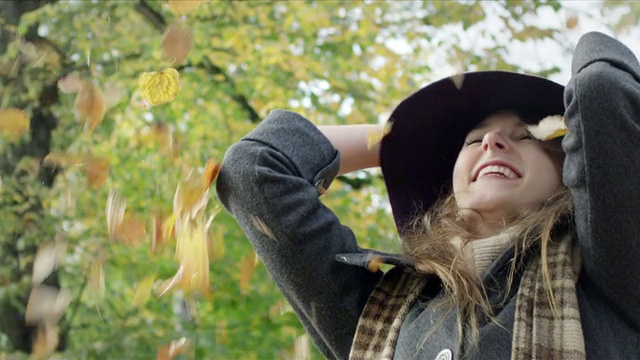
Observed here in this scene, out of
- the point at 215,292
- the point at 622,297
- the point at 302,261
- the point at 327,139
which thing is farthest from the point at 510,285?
the point at 215,292

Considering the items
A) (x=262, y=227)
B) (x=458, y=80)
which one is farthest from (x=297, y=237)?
(x=458, y=80)

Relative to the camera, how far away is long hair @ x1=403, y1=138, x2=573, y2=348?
1.74m

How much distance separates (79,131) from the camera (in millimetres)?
5273

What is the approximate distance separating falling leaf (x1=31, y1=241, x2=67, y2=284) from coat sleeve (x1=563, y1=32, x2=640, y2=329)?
3.13m

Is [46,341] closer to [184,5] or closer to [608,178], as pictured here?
[184,5]

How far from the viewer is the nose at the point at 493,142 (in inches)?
78.5

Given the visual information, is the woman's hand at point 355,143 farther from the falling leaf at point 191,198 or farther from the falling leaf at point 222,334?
the falling leaf at point 222,334

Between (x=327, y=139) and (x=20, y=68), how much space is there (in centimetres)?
333

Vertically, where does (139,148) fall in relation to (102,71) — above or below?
below

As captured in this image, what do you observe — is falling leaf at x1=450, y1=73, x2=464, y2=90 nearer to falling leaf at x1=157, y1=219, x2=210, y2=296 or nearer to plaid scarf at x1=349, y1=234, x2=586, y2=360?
plaid scarf at x1=349, y1=234, x2=586, y2=360

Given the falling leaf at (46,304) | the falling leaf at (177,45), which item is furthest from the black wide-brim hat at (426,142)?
the falling leaf at (46,304)

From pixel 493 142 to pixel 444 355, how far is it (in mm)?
530

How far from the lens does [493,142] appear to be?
2.00 m

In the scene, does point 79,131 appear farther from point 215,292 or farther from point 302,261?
point 302,261
